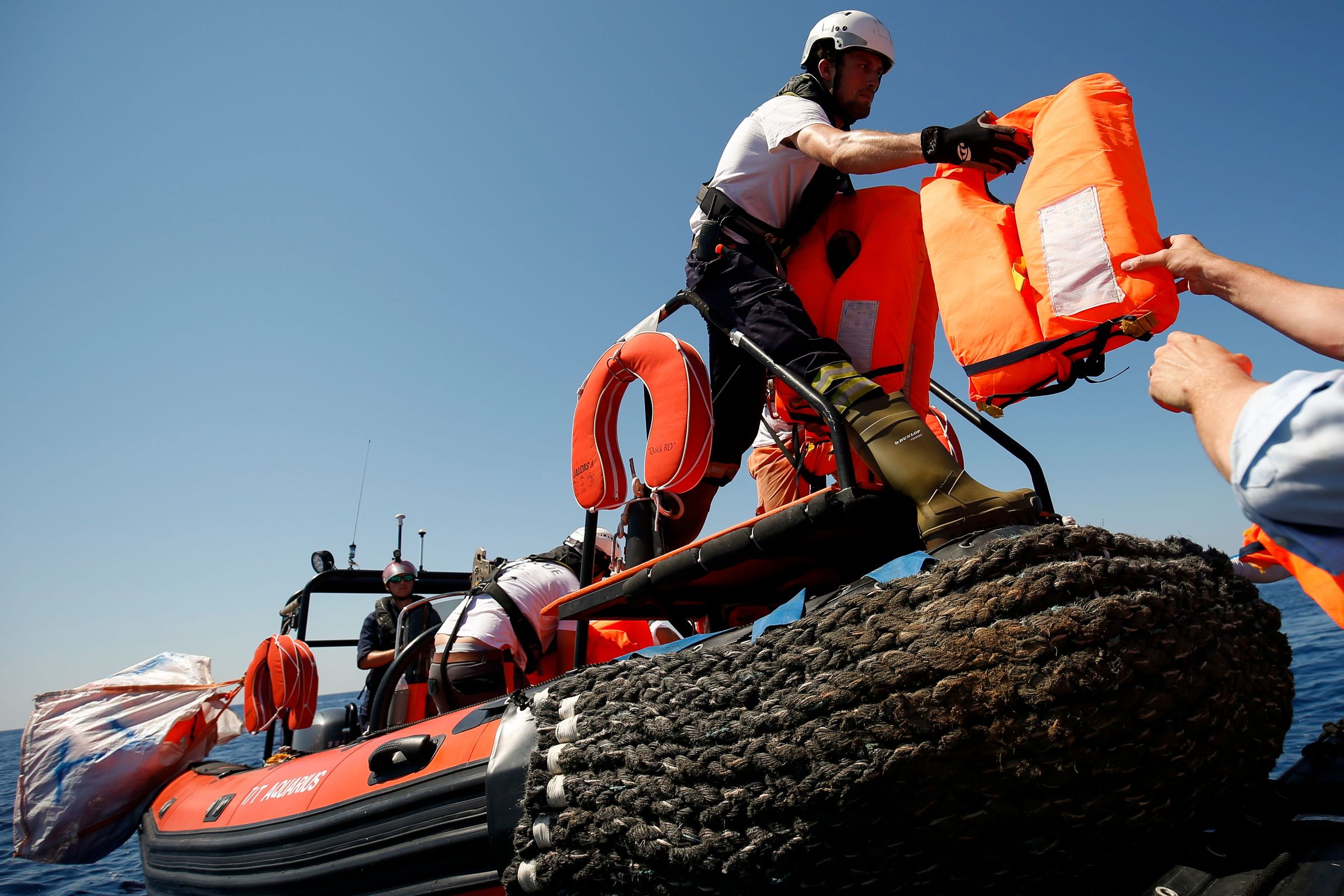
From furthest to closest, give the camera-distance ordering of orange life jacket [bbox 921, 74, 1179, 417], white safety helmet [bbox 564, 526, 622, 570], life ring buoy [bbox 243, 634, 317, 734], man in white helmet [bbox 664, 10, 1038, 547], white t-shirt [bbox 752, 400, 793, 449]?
life ring buoy [bbox 243, 634, 317, 734] → white safety helmet [bbox 564, 526, 622, 570] → white t-shirt [bbox 752, 400, 793, 449] → man in white helmet [bbox 664, 10, 1038, 547] → orange life jacket [bbox 921, 74, 1179, 417]

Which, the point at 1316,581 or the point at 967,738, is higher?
the point at 1316,581

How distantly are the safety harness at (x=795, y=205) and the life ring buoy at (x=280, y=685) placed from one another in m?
4.41

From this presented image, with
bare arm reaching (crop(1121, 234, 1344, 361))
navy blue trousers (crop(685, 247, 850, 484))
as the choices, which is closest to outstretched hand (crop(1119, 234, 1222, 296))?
bare arm reaching (crop(1121, 234, 1344, 361))

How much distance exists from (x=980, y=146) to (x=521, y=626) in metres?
2.96

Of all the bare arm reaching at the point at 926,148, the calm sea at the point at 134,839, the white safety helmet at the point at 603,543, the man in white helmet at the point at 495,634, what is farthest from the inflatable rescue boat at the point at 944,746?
the calm sea at the point at 134,839

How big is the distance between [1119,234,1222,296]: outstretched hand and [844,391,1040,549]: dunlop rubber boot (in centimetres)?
52

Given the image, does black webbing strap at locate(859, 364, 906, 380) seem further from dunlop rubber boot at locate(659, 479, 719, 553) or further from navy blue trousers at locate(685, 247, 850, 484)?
dunlop rubber boot at locate(659, 479, 719, 553)

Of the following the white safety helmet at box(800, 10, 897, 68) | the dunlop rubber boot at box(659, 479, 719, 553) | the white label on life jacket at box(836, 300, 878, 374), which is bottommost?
the dunlop rubber boot at box(659, 479, 719, 553)

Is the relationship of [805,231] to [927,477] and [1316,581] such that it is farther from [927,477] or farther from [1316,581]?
[1316,581]

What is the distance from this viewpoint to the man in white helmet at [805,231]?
1719 mm

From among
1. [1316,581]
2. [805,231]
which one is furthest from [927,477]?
[805,231]

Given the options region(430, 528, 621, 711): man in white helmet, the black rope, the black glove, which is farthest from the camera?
region(430, 528, 621, 711): man in white helmet

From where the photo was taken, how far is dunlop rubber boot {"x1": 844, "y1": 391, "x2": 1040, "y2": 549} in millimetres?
1584

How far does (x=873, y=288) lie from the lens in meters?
2.36
